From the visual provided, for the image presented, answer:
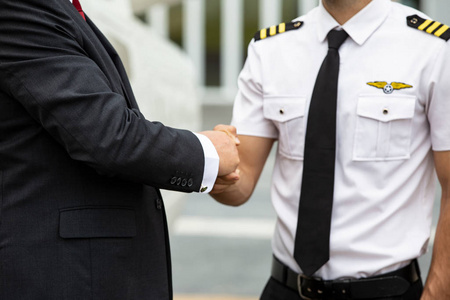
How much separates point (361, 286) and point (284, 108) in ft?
1.74

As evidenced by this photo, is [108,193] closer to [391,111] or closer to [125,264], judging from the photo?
[125,264]

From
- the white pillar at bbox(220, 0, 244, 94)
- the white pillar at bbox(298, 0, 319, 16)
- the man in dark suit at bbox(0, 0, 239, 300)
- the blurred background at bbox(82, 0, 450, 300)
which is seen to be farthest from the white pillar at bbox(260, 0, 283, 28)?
the man in dark suit at bbox(0, 0, 239, 300)

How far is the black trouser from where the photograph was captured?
1737mm

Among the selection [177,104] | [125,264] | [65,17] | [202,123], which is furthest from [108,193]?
[202,123]

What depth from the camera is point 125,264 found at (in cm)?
149

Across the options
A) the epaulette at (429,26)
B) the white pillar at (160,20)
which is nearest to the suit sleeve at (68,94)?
the epaulette at (429,26)

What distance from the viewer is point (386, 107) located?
1.70 m

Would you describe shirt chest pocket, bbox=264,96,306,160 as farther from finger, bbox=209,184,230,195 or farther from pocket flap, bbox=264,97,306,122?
finger, bbox=209,184,230,195

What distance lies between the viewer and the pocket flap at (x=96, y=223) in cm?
140

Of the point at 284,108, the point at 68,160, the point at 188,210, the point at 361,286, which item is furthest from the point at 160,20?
the point at 68,160

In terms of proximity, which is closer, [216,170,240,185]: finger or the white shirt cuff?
the white shirt cuff

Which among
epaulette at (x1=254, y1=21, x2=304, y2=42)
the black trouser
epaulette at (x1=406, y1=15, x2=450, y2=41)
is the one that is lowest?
the black trouser

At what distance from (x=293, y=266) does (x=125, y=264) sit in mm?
545

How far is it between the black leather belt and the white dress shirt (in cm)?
3
